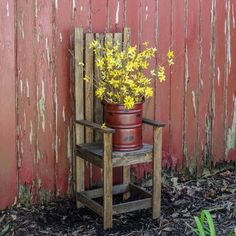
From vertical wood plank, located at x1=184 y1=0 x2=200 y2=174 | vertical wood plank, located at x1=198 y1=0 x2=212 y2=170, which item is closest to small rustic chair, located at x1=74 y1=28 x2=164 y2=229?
vertical wood plank, located at x1=184 y1=0 x2=200 y2=174

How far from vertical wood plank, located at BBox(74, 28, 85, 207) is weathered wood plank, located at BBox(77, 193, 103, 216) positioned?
7 cm

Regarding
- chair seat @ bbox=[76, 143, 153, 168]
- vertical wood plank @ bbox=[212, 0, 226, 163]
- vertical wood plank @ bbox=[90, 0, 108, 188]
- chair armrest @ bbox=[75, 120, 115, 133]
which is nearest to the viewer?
chair armrest @ bbox=[75, 120, 115, 133]

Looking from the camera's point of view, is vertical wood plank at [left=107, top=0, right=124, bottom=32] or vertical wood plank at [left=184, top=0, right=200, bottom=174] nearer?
vertical wood plank at [left=107, top=0, right=124, bottom=32]

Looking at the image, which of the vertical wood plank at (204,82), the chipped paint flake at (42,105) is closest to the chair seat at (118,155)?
the chipped paint flake at (42,105)

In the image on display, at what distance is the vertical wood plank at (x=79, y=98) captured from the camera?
12.5 feet

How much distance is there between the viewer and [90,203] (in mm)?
3713

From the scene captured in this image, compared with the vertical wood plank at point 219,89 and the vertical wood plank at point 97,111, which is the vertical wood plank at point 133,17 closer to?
the vertical wood plank at point 97,111

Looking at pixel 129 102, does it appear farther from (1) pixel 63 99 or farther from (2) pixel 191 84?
(2) pixel 191 84

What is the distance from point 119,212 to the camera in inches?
143

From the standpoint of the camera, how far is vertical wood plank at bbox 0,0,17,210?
3.65 m

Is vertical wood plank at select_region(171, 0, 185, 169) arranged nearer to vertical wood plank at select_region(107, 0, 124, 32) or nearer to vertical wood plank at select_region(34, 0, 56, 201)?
vertical wood plank at select_region(107, 0, 124, 32)

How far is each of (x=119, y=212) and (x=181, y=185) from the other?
105 cm

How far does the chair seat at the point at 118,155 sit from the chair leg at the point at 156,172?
0.04 m

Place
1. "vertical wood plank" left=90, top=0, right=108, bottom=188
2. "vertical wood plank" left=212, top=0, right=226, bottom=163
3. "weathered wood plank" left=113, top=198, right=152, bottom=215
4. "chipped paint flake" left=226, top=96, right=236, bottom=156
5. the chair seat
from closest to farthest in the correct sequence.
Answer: the chair seat < "weathered wood plank" left=113, top=198, right=152, bottom=215 < "vertical wood plank" left=90, top=0, right=108, bottom=188 < "vertical wood plank" left=212, top=0, right=226, bottom=163 < "chipped paint flake" left=226, top=96, right=236, bottom=156
